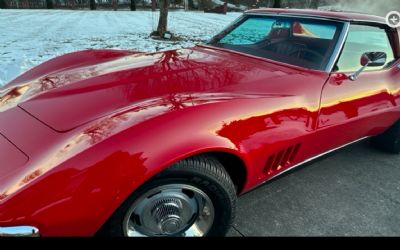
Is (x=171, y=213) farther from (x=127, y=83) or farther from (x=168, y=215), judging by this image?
(x=127, y=83)

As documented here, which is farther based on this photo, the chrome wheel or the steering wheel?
the steering wheel

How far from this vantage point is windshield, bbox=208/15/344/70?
2.69 metres

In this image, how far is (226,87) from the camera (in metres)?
2.14

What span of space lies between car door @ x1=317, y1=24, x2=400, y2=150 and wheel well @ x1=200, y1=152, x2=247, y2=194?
0.70 metres

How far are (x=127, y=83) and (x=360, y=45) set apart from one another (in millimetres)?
2091

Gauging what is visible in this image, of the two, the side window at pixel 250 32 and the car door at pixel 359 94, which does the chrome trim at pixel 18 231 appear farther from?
the side window at pixel 250 32

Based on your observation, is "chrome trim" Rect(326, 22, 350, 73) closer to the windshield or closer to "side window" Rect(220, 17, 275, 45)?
the windshield

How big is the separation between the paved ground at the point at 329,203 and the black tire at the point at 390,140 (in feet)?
0.74

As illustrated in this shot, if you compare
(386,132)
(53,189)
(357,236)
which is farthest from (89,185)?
(386,132)

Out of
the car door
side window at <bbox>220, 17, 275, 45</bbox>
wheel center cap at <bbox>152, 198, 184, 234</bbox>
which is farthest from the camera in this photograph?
side window at <bbox>220, 17, 275, 45</bbox>

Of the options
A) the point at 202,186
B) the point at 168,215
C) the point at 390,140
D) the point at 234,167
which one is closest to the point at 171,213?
the point at 168,215

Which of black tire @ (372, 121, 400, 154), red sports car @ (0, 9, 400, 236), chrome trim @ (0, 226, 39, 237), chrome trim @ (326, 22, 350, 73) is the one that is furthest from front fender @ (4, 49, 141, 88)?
black tire @ (372, 121, 400, 154)

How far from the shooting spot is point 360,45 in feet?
9.72

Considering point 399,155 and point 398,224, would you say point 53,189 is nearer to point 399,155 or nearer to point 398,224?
point 398,224
